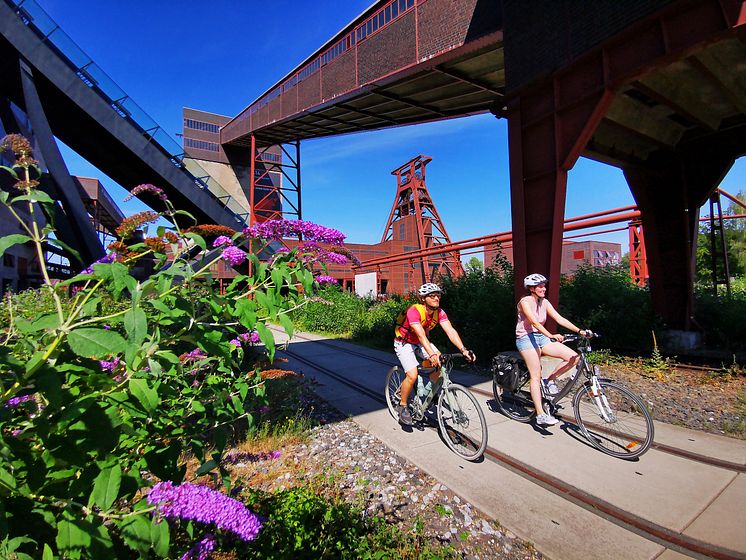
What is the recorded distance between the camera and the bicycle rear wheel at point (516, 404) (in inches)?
187

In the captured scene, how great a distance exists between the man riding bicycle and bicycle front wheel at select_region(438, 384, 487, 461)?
0.29m

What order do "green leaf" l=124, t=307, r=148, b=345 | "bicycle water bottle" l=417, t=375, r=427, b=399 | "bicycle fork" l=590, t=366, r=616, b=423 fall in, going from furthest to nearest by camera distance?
"bicycle water bottle" l=417, t=375, r=427, b=399 → "bicycle fork" l=590, t=366, r=616, b=423 → "green leaf" l=124, t=307, r=148, b=345

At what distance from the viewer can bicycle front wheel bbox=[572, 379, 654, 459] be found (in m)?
3.58

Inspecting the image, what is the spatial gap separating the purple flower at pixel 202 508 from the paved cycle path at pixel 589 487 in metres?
2.12

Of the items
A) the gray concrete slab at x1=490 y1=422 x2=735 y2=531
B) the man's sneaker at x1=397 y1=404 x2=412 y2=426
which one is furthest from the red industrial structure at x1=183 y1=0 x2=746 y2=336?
the man's sneaker at x1=397 y1=404 x2=412 y2=426

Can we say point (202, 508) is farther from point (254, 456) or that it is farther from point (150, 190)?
point (254, 456)

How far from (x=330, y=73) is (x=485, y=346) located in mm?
13037

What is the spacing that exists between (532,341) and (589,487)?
1.71 meters

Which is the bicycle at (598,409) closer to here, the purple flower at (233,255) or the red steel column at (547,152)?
the red steel column at (547,152)

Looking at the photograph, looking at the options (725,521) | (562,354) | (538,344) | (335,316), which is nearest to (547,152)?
(538,344)

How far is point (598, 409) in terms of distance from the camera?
4125mm

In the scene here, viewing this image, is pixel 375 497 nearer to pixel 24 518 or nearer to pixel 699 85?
pixel 24 518

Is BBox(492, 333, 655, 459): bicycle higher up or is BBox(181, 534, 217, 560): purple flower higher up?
BBox(181, 534, 217, 560): purple flower

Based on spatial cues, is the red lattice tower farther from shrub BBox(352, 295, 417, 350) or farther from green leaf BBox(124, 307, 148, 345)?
green leaf BBox(124, 307, 148, 345)
